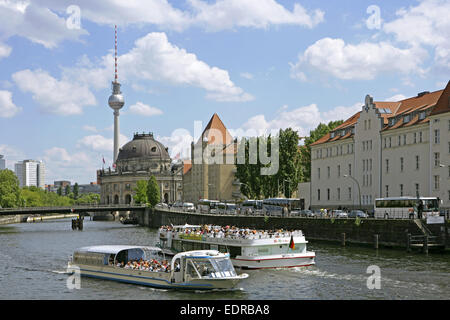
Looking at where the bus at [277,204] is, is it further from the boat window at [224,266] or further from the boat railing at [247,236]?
the boat window at [224,266]

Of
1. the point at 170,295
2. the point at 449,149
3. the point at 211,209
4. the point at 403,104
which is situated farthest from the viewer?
the point at 211,209

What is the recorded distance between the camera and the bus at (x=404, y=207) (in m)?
72.1

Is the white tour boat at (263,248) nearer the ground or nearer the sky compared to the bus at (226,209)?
nearer the ground

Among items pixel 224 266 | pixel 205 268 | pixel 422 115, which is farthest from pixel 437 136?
Answer: pixel 205 268

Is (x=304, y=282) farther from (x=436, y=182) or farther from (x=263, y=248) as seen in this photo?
(x=436, y=182)

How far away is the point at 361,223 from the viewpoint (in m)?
73.8

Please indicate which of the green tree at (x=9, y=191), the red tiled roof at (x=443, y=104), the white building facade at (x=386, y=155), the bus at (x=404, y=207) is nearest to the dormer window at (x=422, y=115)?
the white building facade at (x=386, y=155)

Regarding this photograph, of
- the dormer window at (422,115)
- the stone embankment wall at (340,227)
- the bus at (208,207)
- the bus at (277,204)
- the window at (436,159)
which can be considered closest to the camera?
the stone embankment wall at (340,227)

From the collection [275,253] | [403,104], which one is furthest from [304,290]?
[403,104]

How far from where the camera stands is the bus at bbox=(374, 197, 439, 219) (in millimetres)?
72125

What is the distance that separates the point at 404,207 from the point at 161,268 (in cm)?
3912

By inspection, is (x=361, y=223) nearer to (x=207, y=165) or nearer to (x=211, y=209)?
(x=211, y=209)

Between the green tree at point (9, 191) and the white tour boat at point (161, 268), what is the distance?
460ft

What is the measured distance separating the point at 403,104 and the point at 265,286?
63155 mm
